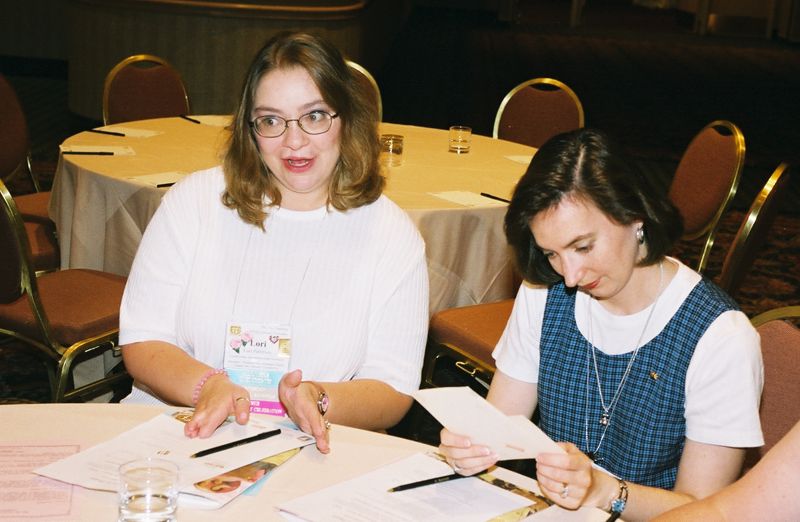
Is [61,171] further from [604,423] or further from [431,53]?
[431,53]

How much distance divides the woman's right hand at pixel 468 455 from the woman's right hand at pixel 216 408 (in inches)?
15.7

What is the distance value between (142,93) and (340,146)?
3.27 meters

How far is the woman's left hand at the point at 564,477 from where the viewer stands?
5.41 feet

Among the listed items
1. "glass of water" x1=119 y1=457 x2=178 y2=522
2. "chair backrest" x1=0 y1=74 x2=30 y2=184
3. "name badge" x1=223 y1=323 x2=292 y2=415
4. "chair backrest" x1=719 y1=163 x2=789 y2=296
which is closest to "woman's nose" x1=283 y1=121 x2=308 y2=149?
"name badge" x1=223 y1=323 x2=292 y2=415

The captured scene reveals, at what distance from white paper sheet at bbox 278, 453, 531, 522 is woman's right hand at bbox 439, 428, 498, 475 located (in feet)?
0.10

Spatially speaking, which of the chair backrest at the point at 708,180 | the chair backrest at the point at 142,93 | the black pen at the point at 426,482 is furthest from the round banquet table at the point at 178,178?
the black pen at the point at 426,482

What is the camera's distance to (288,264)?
2.42 m

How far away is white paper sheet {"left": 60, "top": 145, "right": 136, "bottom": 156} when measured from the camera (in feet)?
13.6

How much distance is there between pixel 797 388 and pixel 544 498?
0.73 meters

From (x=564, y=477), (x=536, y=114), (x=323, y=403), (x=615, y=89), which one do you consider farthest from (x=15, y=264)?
A: (x=615, y=89)

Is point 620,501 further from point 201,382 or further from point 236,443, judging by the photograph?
point 201,382

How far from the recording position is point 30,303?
10.4 ft

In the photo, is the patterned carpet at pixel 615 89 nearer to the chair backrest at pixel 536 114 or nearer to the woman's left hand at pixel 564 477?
the chair backrest at pixel 536 114

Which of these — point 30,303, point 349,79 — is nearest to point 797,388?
point 349,79
